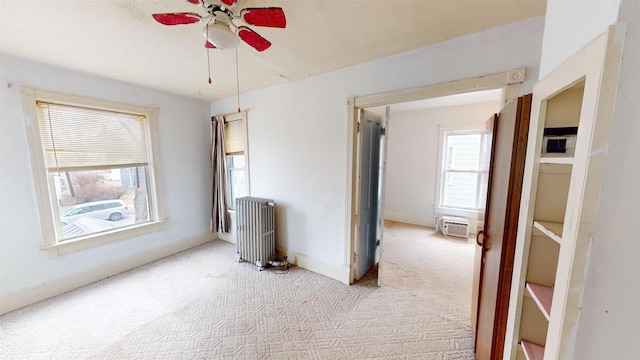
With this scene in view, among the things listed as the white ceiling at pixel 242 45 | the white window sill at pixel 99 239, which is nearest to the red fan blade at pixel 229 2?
the white ceiling at pixel 242 45

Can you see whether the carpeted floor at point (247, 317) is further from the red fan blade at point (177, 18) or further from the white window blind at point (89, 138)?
the red fan blade at point (177, 18)

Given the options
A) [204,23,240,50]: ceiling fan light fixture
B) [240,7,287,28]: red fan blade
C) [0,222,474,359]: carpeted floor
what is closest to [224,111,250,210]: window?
[0,222,474,359]: carpeted floor

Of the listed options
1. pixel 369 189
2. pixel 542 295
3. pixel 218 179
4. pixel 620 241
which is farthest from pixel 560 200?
pixel 218 179

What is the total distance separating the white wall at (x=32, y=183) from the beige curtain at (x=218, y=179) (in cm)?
22

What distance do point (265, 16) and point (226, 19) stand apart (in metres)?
0.38

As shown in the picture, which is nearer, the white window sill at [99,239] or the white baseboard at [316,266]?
the white window sill at [99,239]

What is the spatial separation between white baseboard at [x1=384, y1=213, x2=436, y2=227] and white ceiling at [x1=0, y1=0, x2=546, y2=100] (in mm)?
3735

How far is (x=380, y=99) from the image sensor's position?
2.21 meters

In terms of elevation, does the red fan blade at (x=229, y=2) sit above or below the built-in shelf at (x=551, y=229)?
above

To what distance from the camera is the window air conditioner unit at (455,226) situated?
159 inches

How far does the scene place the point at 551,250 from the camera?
39.8 inches

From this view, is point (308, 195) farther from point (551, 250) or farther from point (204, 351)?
point (551, 250)

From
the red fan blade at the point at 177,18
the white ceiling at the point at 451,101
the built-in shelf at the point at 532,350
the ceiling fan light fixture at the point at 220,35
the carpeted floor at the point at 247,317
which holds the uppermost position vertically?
the white ceiling at the point at 451,101

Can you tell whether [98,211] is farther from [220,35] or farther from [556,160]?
[556,160]
